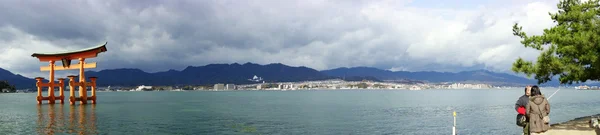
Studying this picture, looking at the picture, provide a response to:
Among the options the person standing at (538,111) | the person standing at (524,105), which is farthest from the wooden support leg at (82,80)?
the person standing at (538,111)

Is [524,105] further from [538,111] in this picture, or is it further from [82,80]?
[82,80]

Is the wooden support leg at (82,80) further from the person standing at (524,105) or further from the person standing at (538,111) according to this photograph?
the person standing at (538,111)

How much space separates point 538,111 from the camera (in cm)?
1384

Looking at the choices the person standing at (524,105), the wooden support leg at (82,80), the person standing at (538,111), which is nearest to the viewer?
the person standing at (538,111)

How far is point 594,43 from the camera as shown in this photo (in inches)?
685

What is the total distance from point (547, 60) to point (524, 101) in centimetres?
563

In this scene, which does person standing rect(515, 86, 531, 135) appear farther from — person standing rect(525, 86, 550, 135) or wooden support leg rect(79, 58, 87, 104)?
wooden support leg rect(79, 58, 87, 104)

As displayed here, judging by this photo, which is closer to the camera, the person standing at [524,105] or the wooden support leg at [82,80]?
the person standing at [524,105]

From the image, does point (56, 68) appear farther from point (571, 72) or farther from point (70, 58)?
point (571, 72)

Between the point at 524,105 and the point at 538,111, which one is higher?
the point at 524,105

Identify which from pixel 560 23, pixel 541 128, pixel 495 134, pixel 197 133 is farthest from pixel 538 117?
pixel 197 133

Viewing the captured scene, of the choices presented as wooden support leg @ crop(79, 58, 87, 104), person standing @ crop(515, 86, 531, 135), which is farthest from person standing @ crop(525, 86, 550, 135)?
wooden support leg @ crop(79, 58, 87, 104)

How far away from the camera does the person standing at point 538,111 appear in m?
13.7

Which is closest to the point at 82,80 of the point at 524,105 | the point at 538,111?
the point at 524,105
